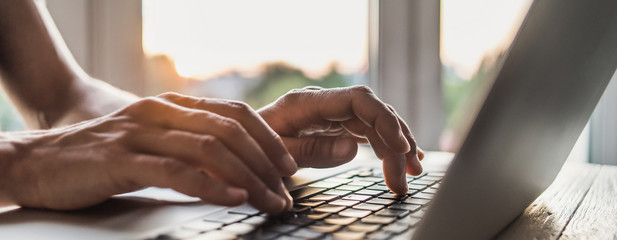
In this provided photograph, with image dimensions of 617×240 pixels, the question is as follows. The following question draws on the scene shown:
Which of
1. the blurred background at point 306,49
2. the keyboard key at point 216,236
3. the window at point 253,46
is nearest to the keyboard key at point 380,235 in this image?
the keyboard key at point 216,236

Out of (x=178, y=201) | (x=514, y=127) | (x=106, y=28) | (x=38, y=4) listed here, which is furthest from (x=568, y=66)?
(x=106, y=28)

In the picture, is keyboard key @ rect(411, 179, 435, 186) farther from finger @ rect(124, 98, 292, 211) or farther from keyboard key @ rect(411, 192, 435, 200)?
finger @ rect(124, 98, 292, 211)

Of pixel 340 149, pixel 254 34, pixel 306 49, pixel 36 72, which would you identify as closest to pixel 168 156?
pixel 340 149

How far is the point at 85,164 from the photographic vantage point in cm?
49

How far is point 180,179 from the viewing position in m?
0.45

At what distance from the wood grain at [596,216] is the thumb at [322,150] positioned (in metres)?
0.33

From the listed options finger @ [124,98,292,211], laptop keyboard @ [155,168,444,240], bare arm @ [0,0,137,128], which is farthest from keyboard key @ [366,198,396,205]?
bare arm @ [0,0,137,128]

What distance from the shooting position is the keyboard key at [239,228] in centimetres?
36

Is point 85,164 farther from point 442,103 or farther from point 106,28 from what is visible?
point 106,28

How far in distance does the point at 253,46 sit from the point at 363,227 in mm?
1464

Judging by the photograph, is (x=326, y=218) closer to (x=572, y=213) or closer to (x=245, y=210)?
(x=245, y=210)

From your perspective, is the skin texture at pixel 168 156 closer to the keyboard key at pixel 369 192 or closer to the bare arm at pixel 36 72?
the keyboard key at pixel 369 192

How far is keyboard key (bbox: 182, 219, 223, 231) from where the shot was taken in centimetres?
37

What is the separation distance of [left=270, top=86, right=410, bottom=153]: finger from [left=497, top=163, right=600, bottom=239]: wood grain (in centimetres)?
18
